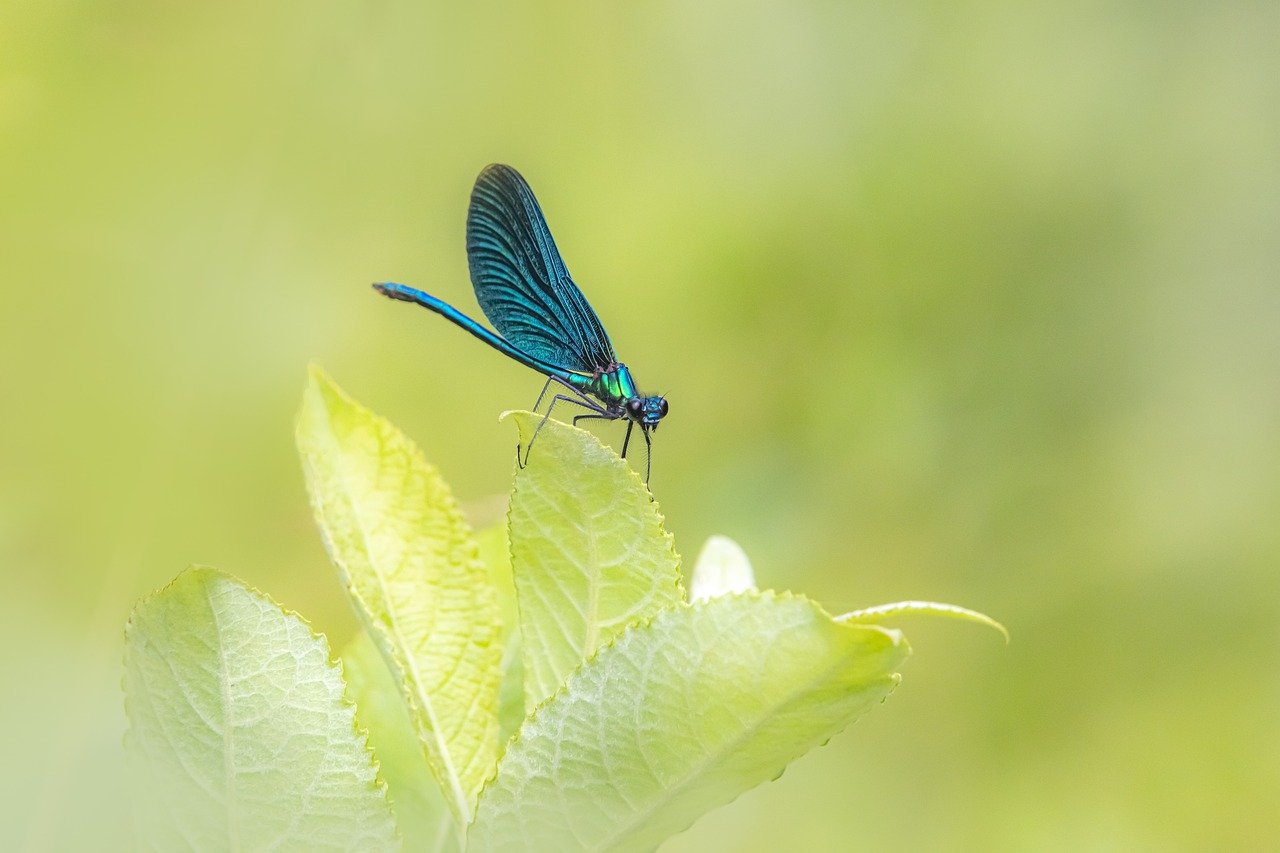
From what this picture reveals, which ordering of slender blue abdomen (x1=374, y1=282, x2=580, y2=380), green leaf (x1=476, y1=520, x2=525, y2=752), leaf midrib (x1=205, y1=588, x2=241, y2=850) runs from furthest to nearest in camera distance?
slender blue abdomen (x1=374, y1=282, x2=580, y2=380), green leaf (x1=476, y1=520, x2=525, y2=752), leaf midrib (x1=205, y1=588, x2=241, y2=850)

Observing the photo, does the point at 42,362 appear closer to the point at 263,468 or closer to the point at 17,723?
the point at 263,468

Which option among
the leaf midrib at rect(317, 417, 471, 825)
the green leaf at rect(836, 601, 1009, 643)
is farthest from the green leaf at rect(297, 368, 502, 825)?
the green leaf at rect(836, 601, 1009, 643)

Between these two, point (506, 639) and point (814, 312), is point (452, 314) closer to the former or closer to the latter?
point (506, 639)

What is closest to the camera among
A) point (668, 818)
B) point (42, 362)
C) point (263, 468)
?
point (668, 818)

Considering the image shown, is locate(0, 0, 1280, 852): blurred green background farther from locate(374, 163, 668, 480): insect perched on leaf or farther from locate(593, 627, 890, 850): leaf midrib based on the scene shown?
locate(593, 627, 890, 850): leaf midrib

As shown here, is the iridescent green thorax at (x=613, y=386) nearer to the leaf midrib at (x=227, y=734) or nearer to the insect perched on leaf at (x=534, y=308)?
the insect perched on leaf at (x=534, y=308)

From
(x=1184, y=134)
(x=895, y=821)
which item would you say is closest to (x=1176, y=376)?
(x=1184, y=134)

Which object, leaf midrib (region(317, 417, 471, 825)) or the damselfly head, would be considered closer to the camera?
leaf midrib (region(317, 417, 471, 825))
